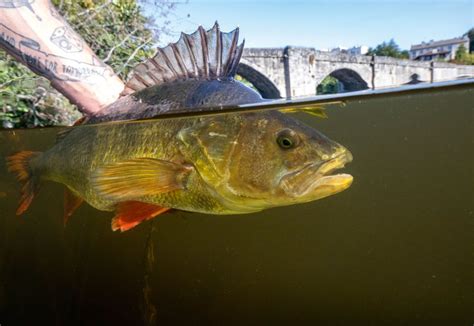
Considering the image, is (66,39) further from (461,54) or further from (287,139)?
(461,54)

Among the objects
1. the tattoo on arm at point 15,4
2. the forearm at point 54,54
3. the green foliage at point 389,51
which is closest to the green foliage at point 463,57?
the green foliage at point 389,51

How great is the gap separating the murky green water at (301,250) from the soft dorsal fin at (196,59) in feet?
4.54

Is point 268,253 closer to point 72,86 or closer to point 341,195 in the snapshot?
point 341,195

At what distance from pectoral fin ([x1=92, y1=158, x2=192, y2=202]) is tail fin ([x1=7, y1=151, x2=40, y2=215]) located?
0.90m

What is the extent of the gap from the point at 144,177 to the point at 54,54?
1.11 metres

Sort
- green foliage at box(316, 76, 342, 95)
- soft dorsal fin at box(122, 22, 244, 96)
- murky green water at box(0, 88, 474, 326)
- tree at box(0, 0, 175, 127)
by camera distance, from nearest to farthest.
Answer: soft dorsal fin at box(122, 22, 244, 96), green foliage at box(316, 76, 342, 95), tree at box(0, 0, 175, 127), murky green water at box(0, 88, 474, 326)

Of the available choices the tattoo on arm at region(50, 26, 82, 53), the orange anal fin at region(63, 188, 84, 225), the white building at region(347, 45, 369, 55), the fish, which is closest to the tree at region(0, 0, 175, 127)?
the tattoo on arm at region(50, 26, 82, 53)

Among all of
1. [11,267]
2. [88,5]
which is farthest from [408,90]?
[11,267]

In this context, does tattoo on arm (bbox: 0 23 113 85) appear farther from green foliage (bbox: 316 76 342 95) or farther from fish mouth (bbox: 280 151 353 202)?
fish mouth (bbox: 280 151 353 202)

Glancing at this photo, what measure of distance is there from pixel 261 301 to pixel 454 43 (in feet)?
10.6

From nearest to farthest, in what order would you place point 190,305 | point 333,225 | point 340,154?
point 340,154 → point 190,305 → point 333,225

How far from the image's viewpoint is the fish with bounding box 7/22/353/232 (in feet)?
3.30

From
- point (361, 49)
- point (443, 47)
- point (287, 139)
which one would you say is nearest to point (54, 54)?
point (287, 139)

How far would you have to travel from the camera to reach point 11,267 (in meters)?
3.61
